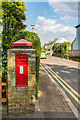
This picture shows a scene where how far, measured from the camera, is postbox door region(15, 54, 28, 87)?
3.91 metres

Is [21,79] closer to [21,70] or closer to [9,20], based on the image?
[21,70]

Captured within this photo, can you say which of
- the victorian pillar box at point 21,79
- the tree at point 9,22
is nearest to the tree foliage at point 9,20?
the tree at point 9,22

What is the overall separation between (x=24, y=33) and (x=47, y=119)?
10.2 feet

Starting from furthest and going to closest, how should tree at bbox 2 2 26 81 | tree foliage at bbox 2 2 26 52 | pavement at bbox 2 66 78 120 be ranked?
tree foliage at bbox 2 2 26 52 → tree at bbox 2 2 26 81 → pavement at bbox 2 66 78 120

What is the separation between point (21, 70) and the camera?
13.0 ft

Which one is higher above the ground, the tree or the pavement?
the tree

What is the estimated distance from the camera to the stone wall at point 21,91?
Answer: 12.8 ft

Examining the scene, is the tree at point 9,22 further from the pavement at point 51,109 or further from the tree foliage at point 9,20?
the pavement at point 51,109

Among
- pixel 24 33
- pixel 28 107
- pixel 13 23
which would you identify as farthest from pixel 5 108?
pixel 13 23

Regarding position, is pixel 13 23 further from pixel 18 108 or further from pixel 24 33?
pixel 18 108

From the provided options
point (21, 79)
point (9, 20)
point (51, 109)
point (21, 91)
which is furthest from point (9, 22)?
point (51, 109)

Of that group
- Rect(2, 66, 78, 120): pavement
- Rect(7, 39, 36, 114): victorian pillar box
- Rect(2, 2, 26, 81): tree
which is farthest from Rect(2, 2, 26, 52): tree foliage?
Rect(2, 66, 78, 120): pavement

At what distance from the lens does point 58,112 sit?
13.3 ft

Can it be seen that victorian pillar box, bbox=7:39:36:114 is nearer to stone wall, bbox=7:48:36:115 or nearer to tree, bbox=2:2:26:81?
stone wall, bbox=7:48:36:115
